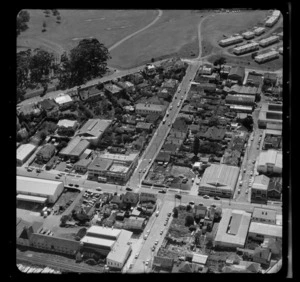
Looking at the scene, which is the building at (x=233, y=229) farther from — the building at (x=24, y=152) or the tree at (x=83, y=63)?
the tree at (x=83, y=63)

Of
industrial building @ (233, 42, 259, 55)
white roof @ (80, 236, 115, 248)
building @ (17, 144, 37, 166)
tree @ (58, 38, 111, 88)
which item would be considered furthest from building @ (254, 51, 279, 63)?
white roof @ (80, 236, 115, 248)

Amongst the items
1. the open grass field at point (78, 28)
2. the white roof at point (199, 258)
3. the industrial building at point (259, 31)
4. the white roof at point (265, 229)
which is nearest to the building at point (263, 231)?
the white roof at point (265, 229)

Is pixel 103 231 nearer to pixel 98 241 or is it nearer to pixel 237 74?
pixel 98 241

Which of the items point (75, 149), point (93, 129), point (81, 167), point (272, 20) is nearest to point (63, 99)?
point (93, 129)

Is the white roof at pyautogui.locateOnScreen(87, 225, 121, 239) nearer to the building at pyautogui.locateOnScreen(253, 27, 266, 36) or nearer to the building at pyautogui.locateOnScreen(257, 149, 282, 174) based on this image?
the building at pyautogui.locateOnScreen(257, 149, 282, 174)

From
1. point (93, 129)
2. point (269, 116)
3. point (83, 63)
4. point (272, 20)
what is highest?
point (83, 63)
